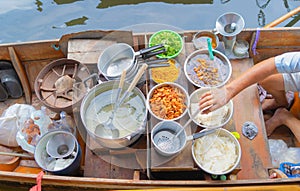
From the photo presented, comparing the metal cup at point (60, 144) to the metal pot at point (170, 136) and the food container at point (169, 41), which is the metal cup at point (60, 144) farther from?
the food container at point (169, 41)

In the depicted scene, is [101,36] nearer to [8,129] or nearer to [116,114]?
[116,114]

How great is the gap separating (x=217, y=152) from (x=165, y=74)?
750mm

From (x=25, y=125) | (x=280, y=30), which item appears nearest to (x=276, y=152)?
(x=280, y=30)

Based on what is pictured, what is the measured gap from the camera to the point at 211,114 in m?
2.61

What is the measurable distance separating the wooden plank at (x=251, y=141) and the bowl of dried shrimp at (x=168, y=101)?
55 centimetres

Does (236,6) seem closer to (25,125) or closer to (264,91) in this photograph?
(264,91)

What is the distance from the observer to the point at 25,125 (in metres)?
3.08

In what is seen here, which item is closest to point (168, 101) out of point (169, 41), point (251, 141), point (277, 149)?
point (169, 41)

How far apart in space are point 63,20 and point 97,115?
289cm

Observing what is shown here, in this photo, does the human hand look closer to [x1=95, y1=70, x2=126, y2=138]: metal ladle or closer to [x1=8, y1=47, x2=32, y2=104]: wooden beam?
[x1=95, y1=70, x2=126, y2=138]: metal ladle

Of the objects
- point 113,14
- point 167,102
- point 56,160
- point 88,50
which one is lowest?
point 56,160

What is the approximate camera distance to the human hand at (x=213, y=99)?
8.14ft

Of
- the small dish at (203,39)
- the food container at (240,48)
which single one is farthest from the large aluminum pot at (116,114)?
the food container at (240,48)

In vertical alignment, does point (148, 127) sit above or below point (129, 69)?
below
